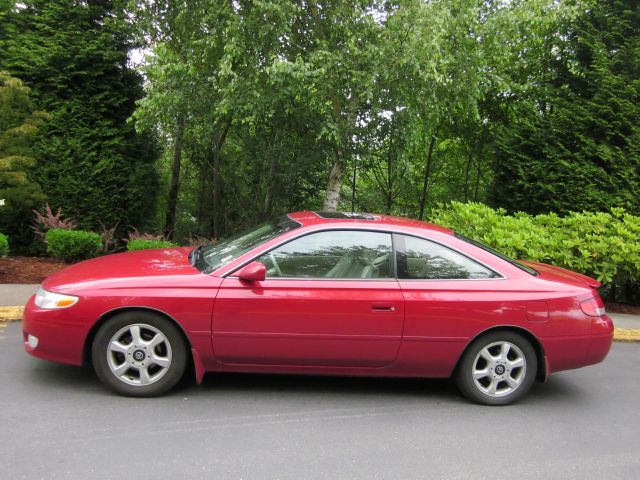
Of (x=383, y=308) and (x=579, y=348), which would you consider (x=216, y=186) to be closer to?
(x=383, y=308)

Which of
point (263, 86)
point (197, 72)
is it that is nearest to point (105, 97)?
point (197, 72)

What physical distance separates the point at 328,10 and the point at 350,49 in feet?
3.48

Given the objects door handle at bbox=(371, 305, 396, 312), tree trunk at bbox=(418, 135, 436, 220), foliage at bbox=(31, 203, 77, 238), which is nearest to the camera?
door handle at bbox=(371, 305, 396, 312)

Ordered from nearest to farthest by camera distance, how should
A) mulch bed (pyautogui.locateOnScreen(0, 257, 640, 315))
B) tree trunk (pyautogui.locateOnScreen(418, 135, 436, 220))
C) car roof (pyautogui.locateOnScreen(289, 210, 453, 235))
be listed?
car roof (pyautogui.locateOnScreen(289, 210, 453, 235))
mulch bed (pyautogui.locateOnScreen(0, 257, 640, 315))
tree trunk (pyautogui.locateOnScreen(418, 135, 436, 220))

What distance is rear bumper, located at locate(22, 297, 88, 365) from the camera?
3.71m

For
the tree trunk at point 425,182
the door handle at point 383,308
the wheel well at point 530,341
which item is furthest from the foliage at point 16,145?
the tree trunk at point 425,182

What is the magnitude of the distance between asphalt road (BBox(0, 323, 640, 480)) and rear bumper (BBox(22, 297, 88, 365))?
31 cm

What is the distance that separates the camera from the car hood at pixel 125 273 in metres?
3.79

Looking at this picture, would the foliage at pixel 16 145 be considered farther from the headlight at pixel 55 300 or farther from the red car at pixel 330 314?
the red car at pixel 330 314

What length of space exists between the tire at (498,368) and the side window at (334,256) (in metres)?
0.92

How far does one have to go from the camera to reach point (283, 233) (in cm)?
409

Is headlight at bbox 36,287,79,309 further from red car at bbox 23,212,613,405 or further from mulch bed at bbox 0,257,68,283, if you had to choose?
mulch bed at bbox 0,257,68,283

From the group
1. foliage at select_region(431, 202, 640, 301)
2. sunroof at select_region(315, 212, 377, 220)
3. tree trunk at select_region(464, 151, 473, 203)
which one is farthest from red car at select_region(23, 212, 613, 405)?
tree trunk at select_region(464, 151, 473, 203)

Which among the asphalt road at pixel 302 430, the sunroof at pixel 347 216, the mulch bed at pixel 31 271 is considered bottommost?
the asphalt road at pixel 302 430
